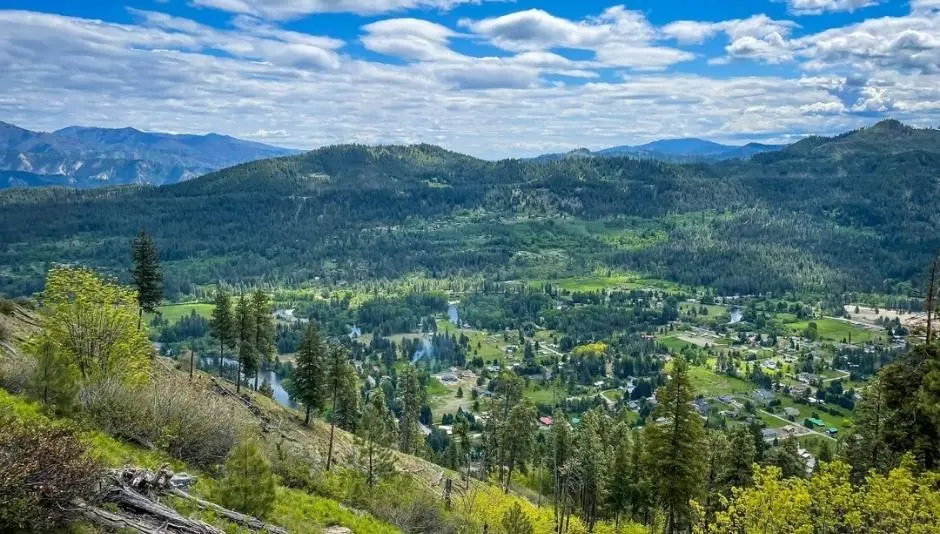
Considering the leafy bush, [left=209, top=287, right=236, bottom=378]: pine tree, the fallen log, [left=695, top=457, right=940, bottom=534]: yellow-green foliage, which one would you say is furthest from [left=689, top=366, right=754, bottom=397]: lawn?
the fallen log

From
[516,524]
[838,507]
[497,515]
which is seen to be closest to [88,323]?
[516,524]

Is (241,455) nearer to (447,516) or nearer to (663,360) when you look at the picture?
(447,516)

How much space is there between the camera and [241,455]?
813 inches

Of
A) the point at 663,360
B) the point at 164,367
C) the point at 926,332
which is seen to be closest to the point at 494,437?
the point at 164,367

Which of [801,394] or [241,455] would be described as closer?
[241,455]

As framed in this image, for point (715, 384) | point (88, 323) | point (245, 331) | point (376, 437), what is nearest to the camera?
point (88, 323)

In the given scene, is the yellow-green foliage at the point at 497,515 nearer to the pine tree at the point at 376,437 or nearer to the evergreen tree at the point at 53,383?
the pine tree at the point at 376,437

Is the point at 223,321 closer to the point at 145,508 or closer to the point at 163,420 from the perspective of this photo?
the point at 163,420

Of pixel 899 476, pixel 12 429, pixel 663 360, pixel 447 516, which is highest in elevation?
pixel 12 429

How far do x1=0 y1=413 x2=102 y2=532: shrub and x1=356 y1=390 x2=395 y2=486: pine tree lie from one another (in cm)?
2483

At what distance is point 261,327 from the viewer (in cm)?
6800

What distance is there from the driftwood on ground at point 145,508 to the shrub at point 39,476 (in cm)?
75

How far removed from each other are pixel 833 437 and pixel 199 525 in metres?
141

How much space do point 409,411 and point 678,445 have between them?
44.9 m
